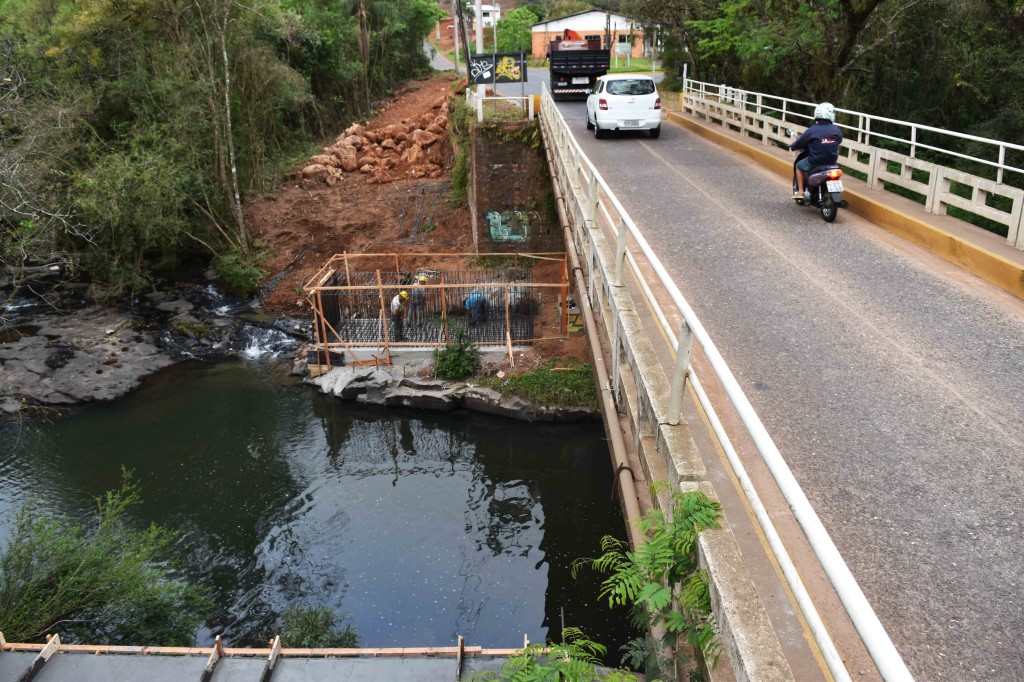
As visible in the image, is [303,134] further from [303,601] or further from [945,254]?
[945,254]

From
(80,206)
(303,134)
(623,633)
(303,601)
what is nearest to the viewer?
(623,633)

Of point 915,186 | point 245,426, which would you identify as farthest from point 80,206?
point 915,186

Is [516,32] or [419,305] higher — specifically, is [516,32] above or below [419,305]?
above

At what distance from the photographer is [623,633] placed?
1127cm

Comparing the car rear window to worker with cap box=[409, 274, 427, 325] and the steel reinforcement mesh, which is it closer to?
the steel reinforcement mesh

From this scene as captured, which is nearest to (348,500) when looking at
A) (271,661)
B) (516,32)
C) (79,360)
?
(271,661)

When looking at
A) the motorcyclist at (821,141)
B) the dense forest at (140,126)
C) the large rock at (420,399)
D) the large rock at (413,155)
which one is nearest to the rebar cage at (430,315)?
the large rock at (420,399)

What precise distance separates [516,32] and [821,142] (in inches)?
2220

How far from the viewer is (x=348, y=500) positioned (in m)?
15.0

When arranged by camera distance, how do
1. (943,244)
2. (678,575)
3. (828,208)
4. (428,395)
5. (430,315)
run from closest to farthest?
(678,575)
(943,244)
(828,208)
(428,395)
(430,315)

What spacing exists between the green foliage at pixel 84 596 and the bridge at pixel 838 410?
7.49m

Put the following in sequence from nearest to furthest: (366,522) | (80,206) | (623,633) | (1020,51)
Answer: (623,633) < (366,522) < (1020,51) < (80,206)

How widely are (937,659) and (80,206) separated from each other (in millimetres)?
24559

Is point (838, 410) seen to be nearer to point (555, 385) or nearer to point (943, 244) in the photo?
point (943, 244)
